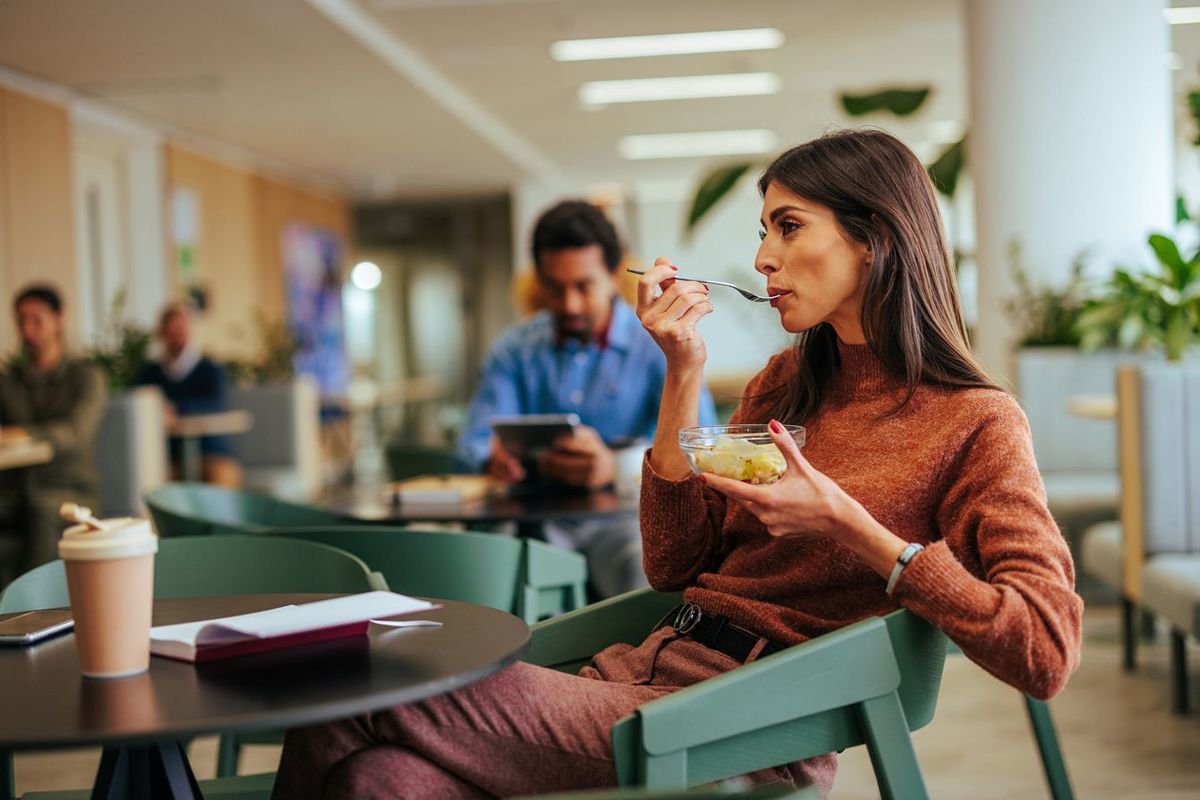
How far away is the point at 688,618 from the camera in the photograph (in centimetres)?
165

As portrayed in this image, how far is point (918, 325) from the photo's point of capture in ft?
5.31

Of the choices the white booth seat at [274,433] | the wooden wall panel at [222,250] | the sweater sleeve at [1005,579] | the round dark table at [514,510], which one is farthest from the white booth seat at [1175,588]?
the wooden wall panel at [222,250]

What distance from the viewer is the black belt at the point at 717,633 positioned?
157 cm

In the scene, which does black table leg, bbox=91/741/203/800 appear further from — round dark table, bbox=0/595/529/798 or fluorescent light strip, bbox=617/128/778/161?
fluorescent light strip, bbox=617/128/778/161

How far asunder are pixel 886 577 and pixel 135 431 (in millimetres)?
5722

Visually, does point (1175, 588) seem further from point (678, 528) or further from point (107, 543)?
point (107, 543)

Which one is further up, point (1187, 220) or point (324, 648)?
point (1187, 220)

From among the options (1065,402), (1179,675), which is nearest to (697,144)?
(1065,402)

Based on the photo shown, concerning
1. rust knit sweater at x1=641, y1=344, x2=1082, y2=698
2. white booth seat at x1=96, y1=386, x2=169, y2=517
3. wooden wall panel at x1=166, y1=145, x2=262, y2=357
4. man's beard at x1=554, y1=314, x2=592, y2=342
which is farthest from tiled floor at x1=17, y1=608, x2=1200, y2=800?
wooden wall panel at x1=166, y1=145, x2=262, y2=357

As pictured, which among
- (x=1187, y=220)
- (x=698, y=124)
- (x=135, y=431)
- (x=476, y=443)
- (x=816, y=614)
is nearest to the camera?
(x=816, y=614)

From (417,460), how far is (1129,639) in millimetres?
2389

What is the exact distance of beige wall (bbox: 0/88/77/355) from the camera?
738cm

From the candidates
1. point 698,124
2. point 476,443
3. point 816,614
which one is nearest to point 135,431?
point 476,443

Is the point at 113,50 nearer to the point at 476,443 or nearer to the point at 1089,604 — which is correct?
the point at 476,443
